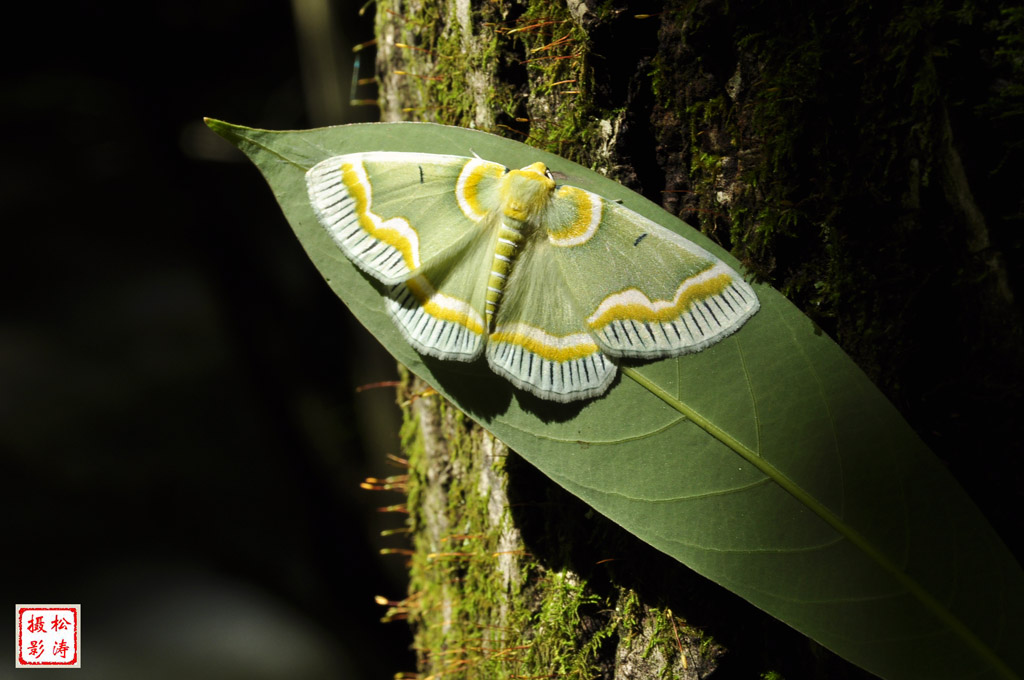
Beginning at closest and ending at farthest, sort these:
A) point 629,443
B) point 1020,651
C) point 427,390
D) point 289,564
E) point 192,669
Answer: point 1020,651 → point 629,443 → point 427,390 → point 192,669 → point 289,564

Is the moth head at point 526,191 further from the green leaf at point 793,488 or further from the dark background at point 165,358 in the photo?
the dark background at point 165,358

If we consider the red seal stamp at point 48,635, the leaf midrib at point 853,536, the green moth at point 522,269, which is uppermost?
the green moth at point 522,269

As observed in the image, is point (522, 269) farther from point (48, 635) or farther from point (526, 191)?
point (48, 635)

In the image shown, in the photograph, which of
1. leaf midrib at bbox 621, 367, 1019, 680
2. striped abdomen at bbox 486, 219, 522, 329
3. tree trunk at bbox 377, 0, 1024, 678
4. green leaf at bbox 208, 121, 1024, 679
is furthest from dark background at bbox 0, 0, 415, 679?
leaf midrib at bbox 621, 367, 1019, 680

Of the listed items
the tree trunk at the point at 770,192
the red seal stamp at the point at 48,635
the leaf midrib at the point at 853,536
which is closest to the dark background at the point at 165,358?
the red seal stamp at the point at 48,635

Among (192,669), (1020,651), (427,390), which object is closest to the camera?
(1020,651)

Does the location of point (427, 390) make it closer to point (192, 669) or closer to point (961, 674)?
point (961, 674)

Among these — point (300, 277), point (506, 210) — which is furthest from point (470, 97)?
point (300, 277)
